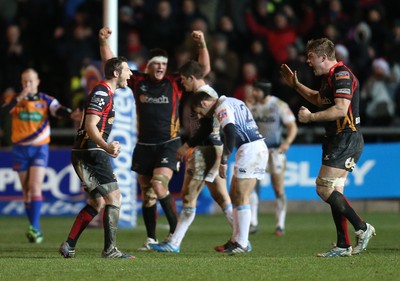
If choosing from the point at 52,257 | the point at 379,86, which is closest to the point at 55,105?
the point at 52,257

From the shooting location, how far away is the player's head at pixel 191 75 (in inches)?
510

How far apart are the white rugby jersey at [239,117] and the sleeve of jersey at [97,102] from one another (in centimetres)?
153

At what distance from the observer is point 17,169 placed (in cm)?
1567

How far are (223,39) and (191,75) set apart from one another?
9.00 m

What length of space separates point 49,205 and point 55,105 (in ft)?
16.7

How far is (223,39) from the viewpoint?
860 inches

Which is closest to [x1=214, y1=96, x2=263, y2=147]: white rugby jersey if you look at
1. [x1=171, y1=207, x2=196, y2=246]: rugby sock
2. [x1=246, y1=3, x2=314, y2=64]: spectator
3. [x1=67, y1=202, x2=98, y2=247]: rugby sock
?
[x1=171, y1=207, x2=196, y2=246]: rugby sock

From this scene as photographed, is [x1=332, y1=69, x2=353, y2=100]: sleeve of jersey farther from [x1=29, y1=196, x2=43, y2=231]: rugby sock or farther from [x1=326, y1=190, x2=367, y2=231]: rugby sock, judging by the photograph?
[x1=29, y1=196, x2=43, y2=231]: rugby sock

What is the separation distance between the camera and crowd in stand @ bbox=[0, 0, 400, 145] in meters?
21.6

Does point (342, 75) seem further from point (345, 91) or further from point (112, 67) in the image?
point (112, 67)

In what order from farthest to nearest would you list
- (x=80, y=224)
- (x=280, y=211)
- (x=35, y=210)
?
(x=280, y=211) → (x=35, y=210) → (x=80, y=224)

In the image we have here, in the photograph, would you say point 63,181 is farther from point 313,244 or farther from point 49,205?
point 313,244

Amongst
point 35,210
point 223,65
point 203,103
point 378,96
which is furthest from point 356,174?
point 203,103

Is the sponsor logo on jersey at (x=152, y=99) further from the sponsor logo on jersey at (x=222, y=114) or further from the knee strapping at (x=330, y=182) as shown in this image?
the knee strapping at (x=330, y=182)
